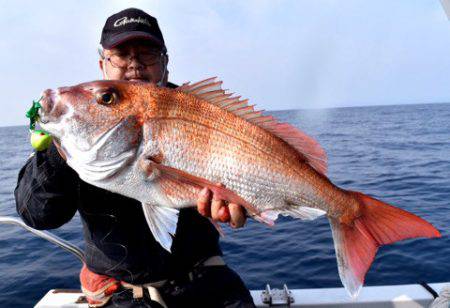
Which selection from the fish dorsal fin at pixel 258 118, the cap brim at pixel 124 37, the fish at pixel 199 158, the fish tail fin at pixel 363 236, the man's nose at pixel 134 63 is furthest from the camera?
the man's nose at pixel 134 63

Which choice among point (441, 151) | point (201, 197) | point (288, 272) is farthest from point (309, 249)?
point (441, 151)

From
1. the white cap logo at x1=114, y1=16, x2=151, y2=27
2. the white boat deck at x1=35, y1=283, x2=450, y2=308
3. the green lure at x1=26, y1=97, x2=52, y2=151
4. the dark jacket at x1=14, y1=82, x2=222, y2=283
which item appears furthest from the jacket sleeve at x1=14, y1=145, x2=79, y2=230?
the white boat deck at x1=35, y1=283, x2=450, y2=308

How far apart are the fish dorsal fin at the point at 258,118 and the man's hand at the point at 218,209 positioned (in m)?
0.54

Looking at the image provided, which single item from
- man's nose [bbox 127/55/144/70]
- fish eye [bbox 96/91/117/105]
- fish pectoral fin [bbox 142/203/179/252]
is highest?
man's nose [bbox 127/55/144/70]

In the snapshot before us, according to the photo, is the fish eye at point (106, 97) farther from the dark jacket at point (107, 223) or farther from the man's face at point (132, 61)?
the man's face at point (132, 61)

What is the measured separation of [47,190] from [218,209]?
3.62 ft

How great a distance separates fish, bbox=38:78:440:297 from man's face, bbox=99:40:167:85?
81 cm

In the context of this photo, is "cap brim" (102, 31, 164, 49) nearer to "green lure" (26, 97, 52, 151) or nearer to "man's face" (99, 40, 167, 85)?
"man's face" (99, 40, 167, 85)

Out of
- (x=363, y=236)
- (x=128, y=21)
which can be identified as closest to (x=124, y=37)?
(x=128, y=21)

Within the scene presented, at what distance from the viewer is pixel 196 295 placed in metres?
3.17

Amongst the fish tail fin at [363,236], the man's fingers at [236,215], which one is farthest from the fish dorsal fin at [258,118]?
the man's fingers at [236,215]

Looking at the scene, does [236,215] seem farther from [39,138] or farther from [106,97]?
[39,138]

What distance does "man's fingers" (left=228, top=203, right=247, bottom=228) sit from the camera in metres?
2.24

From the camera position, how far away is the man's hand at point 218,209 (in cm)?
214
